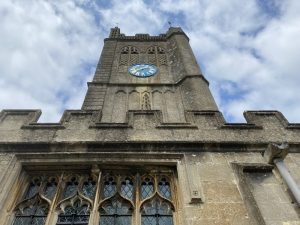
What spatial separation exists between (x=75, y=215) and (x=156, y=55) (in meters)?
15.5

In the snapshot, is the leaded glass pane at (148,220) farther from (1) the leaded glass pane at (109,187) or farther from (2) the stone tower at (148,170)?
(1) the leaded glass pane at (109,187)

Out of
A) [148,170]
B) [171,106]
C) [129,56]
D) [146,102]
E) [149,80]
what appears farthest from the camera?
[129,56]

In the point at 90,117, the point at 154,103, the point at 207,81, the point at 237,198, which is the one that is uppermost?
the point at 207,81

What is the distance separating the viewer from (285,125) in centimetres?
682

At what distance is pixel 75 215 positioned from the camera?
5207 millimetres

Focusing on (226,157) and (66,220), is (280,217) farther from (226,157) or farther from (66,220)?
(66,220)

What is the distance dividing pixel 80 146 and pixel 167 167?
167 centimetres

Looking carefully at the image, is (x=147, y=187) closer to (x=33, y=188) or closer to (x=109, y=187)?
(x=109, y=187)

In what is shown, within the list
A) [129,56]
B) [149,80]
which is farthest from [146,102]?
[129,56]

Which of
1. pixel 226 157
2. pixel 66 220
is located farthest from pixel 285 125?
pixel 66 220

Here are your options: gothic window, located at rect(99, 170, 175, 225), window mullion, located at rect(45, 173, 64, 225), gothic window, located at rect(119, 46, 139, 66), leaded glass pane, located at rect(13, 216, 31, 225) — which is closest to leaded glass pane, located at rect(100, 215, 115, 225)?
gothic window, located at rect(99, 170, 175, 225)

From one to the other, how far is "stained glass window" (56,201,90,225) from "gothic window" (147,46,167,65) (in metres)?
14.3

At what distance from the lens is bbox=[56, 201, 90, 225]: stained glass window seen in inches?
200

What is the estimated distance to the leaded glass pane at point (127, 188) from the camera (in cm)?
556
